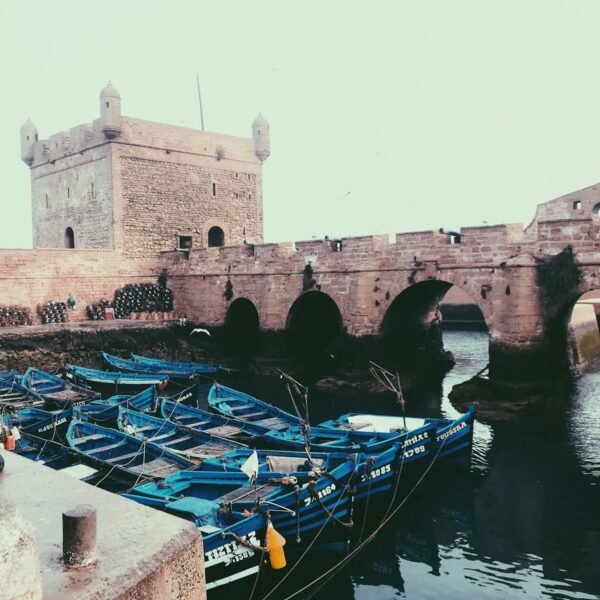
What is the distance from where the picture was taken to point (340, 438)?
1237cm

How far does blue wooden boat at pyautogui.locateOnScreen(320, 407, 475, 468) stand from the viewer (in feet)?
39.3

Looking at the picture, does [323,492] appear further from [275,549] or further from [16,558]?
[16,558]

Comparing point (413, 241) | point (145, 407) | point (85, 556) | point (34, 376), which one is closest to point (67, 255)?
point (34, 376)

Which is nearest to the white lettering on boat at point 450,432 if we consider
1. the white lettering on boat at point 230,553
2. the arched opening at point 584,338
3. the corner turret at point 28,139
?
the white lettering on boat at point 230,553

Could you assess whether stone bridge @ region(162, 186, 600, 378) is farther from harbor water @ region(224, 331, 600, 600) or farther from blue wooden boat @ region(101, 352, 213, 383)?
blue wooden boat @ region(101, 352, 213, 383)

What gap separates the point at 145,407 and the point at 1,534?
1400cm

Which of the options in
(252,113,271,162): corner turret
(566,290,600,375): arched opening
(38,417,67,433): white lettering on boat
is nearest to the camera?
(38,417,67,433): white lettering on boat

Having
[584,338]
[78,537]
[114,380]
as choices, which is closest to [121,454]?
[114,380]

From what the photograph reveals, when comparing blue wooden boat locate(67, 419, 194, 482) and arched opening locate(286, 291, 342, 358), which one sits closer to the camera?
blue wooden boat locate(67, 419, 194, 482)

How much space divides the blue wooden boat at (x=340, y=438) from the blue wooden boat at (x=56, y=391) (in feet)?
20.4

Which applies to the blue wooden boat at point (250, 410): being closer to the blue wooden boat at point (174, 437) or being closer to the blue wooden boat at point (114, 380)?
the blue wooden boat at point (174, 437)

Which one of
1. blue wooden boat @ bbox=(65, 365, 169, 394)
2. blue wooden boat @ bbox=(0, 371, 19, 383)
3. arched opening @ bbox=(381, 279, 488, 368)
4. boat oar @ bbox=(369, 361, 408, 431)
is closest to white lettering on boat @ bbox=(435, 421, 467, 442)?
boat oar @ bbox=(369, 361, 408, 431)

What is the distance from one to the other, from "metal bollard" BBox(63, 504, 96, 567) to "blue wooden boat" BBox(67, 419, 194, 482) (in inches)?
295

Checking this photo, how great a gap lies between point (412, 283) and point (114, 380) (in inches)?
402
